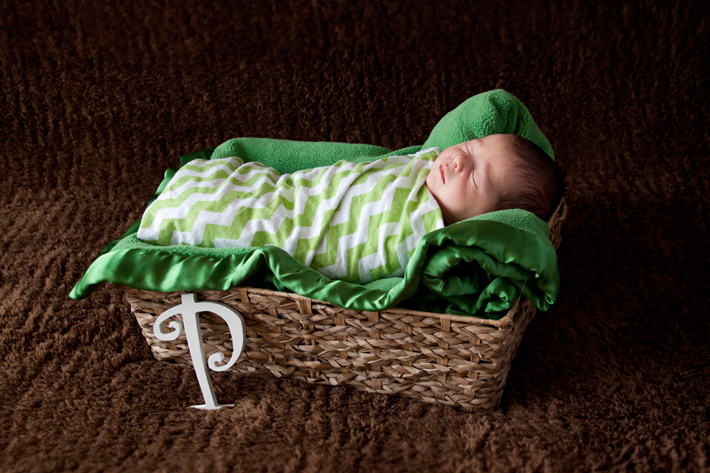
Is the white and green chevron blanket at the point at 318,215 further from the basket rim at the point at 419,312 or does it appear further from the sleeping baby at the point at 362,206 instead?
the basket rim at the point at 419,312

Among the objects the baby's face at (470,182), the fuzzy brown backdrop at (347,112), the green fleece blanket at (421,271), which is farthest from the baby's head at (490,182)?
the fuzzy brown backdrop at (347,112)

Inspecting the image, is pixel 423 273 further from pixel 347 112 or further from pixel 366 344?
pixel 347 112

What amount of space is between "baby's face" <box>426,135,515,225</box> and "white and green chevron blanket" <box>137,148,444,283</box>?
0.03 metres

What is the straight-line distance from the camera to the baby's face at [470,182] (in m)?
1.04

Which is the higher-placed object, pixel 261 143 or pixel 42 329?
pixel 261 143

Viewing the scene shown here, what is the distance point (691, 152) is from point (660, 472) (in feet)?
3.28

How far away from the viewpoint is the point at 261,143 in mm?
1316

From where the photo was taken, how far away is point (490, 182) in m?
1.05

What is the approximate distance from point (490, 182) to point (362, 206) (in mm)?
213

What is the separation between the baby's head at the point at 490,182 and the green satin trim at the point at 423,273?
11 cm

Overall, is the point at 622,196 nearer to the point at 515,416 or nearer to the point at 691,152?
the point at 691,152

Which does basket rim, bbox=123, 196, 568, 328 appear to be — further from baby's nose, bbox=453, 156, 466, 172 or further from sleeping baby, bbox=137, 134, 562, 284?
baby's nose, bbox=453, 156, 466, 172

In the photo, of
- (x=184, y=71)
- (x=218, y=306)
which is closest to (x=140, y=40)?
(x=184, y=71)

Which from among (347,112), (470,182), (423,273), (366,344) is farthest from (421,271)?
(347,112)
